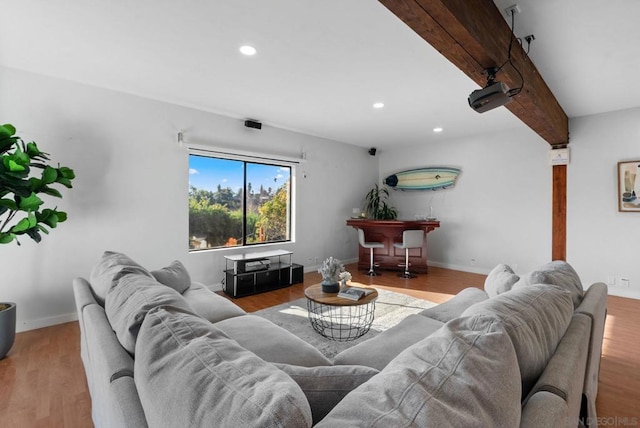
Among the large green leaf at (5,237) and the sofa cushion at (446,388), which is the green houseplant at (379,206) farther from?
the sofa cushion at (446,388)

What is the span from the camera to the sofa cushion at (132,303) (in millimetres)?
1201

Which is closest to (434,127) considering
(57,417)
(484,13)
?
(484,13)

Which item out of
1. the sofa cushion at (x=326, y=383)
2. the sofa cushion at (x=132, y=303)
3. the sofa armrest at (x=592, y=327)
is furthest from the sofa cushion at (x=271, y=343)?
the sofa armrest at (x=592, y=327)

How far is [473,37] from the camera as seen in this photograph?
6.11 ft

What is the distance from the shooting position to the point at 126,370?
108cm

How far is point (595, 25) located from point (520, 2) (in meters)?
0.76

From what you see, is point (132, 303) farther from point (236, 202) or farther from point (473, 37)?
point (236, 202)

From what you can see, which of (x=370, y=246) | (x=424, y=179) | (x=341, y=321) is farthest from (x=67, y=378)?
(x=424, y=179)

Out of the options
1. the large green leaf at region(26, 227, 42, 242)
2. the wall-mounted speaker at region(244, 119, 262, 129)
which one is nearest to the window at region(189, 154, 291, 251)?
the wall-mounted speaker at region(244, 119, 262, 129)

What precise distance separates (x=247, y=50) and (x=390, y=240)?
4.32 meters

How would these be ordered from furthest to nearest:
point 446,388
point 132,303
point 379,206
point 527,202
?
point 379,206, point 527,202, point 132,303, point 446,388

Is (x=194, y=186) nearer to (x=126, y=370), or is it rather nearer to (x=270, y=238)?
(x=270, y=238)

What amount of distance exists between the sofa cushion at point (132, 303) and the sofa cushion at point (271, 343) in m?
0.52

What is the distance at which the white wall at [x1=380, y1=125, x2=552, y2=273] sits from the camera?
5.08m
